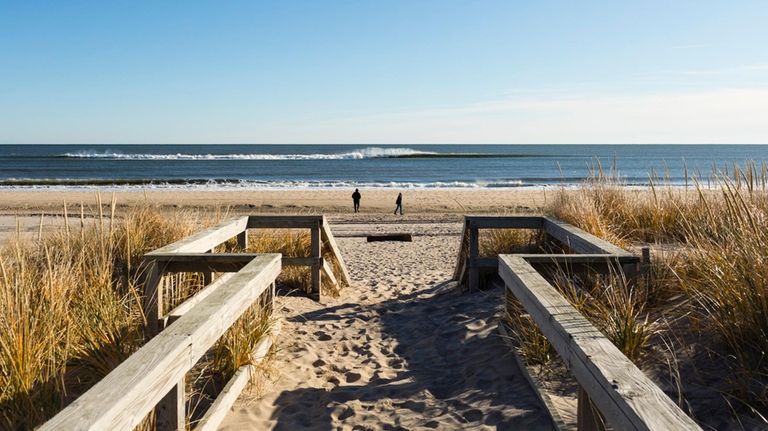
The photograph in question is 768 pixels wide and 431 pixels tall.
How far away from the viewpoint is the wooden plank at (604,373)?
197cm

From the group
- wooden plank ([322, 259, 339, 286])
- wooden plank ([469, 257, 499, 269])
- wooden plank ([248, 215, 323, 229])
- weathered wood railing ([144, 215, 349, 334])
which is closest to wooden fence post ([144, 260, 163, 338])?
weathered wood railing ([144, 215, 349, 334])

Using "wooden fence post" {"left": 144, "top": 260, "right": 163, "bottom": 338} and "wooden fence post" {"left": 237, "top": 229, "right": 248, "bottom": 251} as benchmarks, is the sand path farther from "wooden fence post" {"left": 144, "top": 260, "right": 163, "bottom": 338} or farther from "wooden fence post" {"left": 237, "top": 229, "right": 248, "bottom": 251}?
"wooden fence post" {"left": 144, "top": 260, "right": 163, "bottom": 338}

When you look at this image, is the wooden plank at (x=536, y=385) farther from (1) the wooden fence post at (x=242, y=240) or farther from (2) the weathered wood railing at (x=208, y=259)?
(1) the wooden fence post at (x=242, y=240)

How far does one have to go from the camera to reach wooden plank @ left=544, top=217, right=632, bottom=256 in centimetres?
502

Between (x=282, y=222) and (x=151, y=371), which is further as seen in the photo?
(x=282, y=222)

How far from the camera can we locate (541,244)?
734 cm

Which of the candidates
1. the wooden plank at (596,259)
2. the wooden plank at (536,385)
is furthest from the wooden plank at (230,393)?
the wooden plank at (596,259)

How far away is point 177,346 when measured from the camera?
2592 millimetres

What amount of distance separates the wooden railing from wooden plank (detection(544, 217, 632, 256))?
2588 millimetres

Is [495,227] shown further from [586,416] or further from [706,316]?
[586,416]

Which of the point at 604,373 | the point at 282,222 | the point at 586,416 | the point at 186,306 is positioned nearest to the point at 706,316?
the point at 586,416

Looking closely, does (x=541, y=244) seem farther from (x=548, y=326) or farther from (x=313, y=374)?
(x=548, y=326)

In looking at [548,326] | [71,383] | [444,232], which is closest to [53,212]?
[444,232]

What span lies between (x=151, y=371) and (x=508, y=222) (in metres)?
5.24
